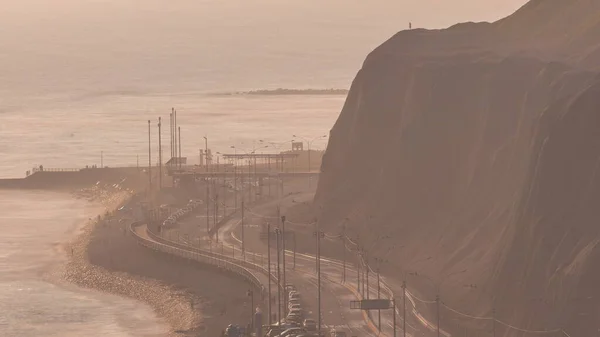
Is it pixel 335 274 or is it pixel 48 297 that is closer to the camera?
pixel 335 274

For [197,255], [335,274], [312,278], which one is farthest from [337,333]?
[197,255]

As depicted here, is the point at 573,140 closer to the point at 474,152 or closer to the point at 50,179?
the point at 474,152

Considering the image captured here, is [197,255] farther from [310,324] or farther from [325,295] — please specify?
[310,324]

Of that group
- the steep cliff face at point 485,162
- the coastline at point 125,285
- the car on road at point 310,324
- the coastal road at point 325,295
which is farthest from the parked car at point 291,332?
the coastline at point 125,285

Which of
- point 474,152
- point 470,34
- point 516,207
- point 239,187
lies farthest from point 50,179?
point 516,207

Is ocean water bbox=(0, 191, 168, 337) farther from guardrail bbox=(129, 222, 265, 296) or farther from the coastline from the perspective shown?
guardrail bbox=(129, 222, 265, 296)

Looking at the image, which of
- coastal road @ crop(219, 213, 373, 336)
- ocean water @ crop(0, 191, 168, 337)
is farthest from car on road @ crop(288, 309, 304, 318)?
ocean water @ crop(0, 191, 168, 337)

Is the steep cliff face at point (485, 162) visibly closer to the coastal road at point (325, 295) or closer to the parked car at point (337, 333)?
the coastal road at point (325, 295)
